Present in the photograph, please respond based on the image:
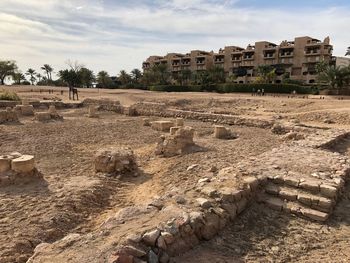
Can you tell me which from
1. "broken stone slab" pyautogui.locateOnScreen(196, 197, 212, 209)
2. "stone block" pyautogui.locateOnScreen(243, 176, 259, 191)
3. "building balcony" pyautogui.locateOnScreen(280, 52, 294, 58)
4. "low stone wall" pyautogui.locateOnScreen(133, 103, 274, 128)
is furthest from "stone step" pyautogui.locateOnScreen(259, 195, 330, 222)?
"building balcony" pyautogui.locateOnScreen(280, 52, 294, 58)

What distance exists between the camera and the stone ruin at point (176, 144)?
11453 mm

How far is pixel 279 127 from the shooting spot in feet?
54.6

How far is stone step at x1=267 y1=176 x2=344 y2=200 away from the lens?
620cm

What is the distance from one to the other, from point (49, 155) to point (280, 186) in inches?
339

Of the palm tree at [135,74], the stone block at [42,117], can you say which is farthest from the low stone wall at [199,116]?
the palm tree at [135,74]

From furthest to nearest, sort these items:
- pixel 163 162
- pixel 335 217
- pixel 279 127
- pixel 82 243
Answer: pixel 279 127
pixel 163 162
pixel 335 217
pixel 82 243

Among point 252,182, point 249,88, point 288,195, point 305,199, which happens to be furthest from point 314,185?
point 249,88

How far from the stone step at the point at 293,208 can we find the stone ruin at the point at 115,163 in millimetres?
4402

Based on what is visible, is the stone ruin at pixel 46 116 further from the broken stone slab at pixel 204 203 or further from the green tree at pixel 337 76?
the green tree at pixel 337 76

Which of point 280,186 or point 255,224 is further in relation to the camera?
point 280,186

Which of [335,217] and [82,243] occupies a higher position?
[82,243]

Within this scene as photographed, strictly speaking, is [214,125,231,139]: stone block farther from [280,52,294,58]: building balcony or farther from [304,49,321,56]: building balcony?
[280,52,294,58]: building balcony

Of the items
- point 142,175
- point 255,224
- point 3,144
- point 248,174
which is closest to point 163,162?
point 142,175

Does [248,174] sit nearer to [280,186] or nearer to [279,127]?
[280,186]
